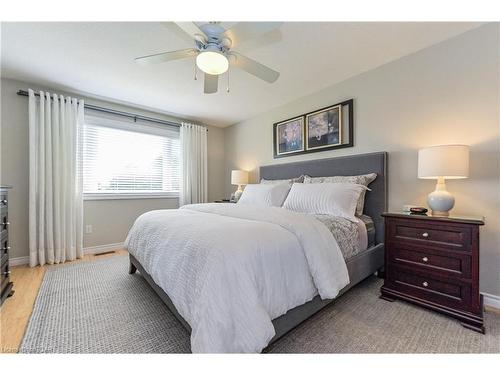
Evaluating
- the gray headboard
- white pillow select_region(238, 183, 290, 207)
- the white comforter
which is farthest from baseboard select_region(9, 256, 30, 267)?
the gray headboard

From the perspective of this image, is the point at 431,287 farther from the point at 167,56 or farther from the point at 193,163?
the point at 193,163

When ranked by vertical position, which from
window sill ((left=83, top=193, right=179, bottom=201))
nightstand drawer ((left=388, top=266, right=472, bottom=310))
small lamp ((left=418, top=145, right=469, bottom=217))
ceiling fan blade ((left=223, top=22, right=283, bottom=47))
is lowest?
nightstand drawer ((left=388, top=266, right=472, bottom=310))

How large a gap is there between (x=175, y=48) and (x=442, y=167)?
2.49 metres

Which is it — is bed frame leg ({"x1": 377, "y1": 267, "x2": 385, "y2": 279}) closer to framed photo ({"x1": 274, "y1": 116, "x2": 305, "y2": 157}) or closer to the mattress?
the mattress

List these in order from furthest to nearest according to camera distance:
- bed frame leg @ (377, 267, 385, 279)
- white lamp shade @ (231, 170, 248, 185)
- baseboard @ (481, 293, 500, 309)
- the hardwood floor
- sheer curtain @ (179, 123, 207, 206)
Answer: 1. sheer curtain @ (179, 123, 207, 206)
2. white lamp shade @ (231, 170, 248, 185)
3. bed frame leg @ (377, 267, 385, 279)
4. baseboard @ (481, 293, 500, 309)
5. the hardwood floor

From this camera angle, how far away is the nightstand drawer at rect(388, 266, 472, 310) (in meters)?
1.55

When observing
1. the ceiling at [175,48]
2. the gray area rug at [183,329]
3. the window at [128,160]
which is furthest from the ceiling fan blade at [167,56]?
the window at [128,160]

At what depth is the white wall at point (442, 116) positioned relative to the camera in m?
1.80

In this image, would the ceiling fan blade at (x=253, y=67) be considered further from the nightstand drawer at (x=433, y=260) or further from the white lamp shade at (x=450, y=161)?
the nightstand drawer at (x=433, y=260)

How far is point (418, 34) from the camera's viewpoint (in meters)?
1.93

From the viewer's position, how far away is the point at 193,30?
1.44 meters

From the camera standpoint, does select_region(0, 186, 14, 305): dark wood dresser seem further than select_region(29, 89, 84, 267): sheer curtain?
No

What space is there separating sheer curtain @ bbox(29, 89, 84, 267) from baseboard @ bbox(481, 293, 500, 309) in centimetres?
443

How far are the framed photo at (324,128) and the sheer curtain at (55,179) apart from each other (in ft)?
10.4
